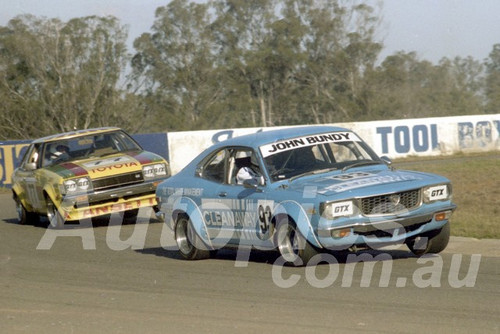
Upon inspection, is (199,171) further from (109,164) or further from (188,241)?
(109,164)

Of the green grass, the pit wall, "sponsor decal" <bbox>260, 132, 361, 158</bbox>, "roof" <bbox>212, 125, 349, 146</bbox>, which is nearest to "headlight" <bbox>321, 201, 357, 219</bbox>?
"sponsor decal" <bbox>260, 132, 361, 158</bbox>

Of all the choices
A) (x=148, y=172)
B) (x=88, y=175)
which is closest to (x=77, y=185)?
(x=88, y=175)

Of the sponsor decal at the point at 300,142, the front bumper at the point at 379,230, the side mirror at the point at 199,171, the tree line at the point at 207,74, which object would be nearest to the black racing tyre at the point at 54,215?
the side mirror at the point at 199,171

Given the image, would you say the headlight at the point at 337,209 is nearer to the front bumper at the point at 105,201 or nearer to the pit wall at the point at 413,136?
the front bumper at the point at 105,201

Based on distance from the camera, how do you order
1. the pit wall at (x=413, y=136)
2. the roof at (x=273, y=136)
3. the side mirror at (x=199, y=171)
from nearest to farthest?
the roof at (x=273, y=136)
the side mirror at (x=199, y=171)
the pit wall at (x=413, y=136)

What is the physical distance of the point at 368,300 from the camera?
705 centimetres

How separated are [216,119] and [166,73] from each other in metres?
5.22

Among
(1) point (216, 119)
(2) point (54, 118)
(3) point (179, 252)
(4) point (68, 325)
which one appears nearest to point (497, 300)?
(4) point (68, 325)

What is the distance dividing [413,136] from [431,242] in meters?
25.4

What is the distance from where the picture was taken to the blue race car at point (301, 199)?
8484 mm

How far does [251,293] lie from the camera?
7789 millimetres

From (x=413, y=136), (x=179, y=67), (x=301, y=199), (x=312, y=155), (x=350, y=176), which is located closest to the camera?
(x=301, y=199)

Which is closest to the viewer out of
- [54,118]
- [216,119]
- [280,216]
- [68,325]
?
[68,325]

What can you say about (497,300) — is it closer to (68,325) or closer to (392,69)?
(68,325)
